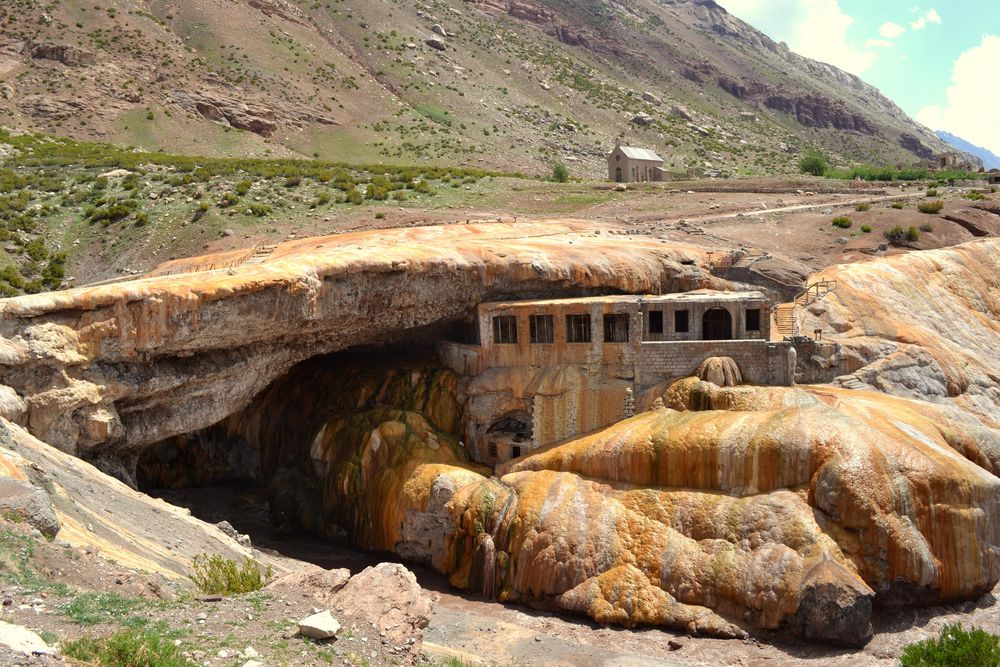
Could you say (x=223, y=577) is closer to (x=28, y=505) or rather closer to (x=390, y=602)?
(x=28, y=505)

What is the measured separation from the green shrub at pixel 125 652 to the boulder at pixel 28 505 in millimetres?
5380

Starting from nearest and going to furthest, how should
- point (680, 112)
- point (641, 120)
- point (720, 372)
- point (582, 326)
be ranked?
point (720, 372), point (582, 326), point (641, 120), point (680, 112)

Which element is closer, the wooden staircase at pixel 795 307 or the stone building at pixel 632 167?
the wooden staircase at pixel 795 307

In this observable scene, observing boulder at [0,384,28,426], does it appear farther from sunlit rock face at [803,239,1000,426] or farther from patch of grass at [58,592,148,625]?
sunlit rock face at [803,239,1000,426]

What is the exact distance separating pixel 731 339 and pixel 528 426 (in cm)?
883

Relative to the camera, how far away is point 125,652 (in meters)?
12.0

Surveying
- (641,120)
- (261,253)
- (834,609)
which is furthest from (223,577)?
(641,120)

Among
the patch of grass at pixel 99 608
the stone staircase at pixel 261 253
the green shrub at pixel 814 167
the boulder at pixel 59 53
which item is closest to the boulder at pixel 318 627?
the patch of grass at pixel 99 608

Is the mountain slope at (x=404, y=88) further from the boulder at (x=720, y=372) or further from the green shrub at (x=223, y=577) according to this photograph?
the green shrub at (x=223, y=577)

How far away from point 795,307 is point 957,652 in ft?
65.0

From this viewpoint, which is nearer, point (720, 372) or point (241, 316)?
point (241, 316)

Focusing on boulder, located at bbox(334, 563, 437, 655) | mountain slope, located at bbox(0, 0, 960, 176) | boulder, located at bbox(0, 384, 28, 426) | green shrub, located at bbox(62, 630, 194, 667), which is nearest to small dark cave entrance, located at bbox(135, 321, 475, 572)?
boulder, located at bbox(0, 384, 28, 426)

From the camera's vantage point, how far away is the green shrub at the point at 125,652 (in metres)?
11.7

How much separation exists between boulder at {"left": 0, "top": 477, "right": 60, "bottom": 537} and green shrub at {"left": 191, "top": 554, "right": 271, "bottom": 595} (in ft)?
11.2
